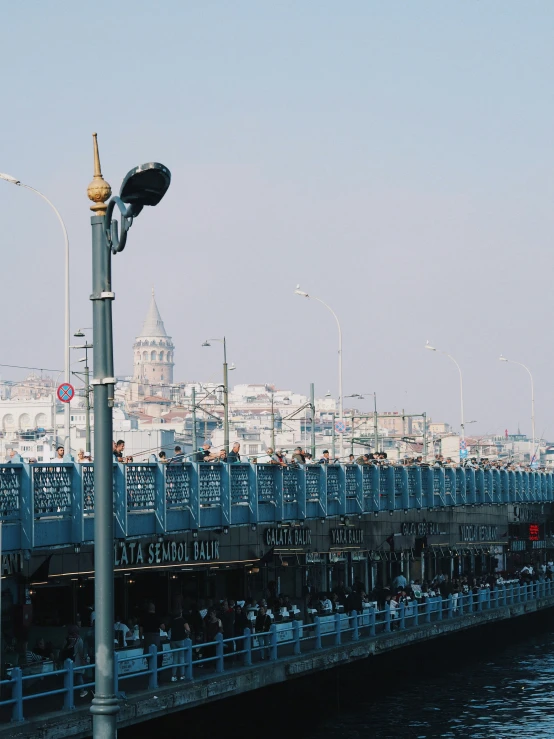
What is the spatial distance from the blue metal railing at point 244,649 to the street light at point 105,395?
31.3 ft

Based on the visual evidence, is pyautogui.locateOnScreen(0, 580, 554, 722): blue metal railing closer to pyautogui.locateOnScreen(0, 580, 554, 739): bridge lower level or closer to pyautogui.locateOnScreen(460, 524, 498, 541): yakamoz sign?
pyautogui.locateOnScreen(0, 580, 554, 739): bridge lower level

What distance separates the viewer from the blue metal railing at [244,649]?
20.4 meters

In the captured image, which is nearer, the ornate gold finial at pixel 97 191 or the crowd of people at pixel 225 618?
the ornate gold finial at pixel 97 191

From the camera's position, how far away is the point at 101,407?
9.82m

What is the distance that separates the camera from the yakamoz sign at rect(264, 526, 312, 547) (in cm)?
3853

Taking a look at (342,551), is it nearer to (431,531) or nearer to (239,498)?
(431,531)

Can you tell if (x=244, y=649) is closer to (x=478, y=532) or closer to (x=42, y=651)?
(x=42, y=651)

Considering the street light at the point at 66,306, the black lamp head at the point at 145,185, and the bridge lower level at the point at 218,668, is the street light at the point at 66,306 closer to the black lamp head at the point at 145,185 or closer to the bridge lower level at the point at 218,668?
the bridge lower level at the point at 218,668

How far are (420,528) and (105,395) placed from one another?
45.9 metres

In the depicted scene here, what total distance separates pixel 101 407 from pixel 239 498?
66.9 ft

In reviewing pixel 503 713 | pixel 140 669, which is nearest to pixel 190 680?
pixel 140 669

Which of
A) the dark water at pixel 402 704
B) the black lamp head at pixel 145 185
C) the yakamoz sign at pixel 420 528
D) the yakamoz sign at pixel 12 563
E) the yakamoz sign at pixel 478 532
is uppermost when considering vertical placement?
the black lamp head at pixel 145 185

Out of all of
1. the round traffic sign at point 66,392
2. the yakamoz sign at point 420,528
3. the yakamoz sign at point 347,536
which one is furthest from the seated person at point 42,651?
the yakamoz sign at point 420,528

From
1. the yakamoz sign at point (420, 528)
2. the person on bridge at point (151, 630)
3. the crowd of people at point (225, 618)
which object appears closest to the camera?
the crowd of people at point (225, 618)
